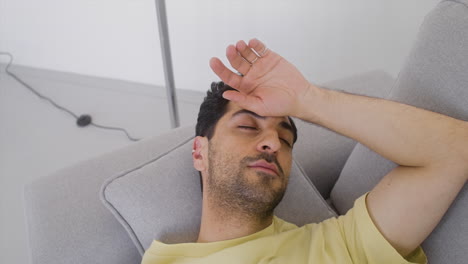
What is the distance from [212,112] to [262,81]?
0.67 feet

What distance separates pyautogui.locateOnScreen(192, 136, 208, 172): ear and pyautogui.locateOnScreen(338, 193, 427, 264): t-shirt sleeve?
42cm

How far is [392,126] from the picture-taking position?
0.94 m

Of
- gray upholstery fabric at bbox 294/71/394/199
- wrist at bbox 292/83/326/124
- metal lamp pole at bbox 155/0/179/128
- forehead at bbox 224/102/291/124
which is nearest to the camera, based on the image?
wrist at bbox 292/83/326/124

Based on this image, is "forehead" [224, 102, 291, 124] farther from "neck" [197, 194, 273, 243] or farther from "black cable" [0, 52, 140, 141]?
"black cable" [0, 52, 140, 141]

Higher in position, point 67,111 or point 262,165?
point 262,165

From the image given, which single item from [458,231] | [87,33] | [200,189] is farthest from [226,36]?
[458,231]

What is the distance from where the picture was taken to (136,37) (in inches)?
92.7

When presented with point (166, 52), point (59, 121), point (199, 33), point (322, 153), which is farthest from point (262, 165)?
point (59, 121)

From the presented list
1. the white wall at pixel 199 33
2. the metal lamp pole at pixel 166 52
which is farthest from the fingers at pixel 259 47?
the white wall at pixel 199 33

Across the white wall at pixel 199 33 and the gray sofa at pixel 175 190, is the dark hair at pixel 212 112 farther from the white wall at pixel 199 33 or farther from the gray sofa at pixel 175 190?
the white wall at pixel 199 33

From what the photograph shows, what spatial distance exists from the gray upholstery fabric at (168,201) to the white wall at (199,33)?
41.6 inches

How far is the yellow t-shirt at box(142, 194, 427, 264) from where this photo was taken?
3.11ft

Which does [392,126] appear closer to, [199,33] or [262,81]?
[262,81]

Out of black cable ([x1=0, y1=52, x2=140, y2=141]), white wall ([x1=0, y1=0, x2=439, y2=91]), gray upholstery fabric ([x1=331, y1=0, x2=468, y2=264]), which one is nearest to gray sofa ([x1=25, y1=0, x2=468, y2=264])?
gray upholstery fabric ([x1=331, y1=0, x2=468, y2=264])
